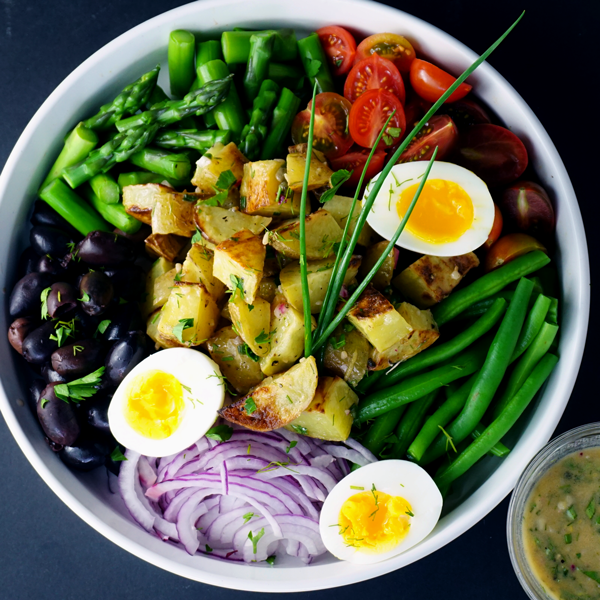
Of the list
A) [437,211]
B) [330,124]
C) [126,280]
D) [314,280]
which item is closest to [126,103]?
[126,280]

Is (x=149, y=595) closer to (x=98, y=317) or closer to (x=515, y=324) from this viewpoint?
(x=98, y=317)

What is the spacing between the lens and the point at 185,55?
7.06 feet

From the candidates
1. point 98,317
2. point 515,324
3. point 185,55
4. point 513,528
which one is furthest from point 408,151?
point 513,528

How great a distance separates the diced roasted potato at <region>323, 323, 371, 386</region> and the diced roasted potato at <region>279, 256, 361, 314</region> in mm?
131

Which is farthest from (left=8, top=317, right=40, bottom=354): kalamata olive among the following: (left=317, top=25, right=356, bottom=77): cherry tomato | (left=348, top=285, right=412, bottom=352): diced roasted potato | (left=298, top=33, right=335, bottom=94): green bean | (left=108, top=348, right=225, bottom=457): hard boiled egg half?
(left=317, top=25, right=356, bottom=77): cherry tomato

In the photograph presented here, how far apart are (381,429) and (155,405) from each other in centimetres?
86

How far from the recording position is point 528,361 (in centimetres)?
204

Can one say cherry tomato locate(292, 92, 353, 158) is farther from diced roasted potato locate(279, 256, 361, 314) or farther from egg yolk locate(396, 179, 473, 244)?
diced roasted potato locate(279, 256, 361, 314)

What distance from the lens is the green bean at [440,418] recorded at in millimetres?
2031

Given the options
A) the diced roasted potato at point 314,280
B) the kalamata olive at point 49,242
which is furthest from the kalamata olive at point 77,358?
the diced roasted potato at point 314,280

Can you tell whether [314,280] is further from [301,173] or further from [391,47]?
[391,47]

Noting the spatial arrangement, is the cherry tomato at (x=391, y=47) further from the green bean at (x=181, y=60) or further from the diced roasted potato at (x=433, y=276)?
the diced roasted potato at (x=433, y=276)

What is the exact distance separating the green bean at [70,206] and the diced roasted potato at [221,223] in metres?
0.56

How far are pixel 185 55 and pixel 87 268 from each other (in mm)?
945
